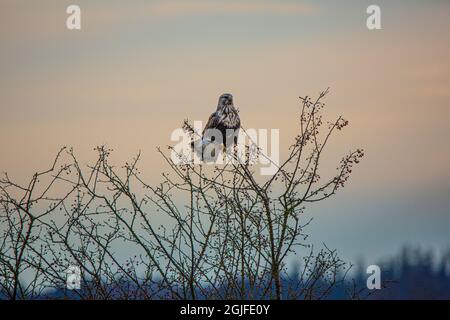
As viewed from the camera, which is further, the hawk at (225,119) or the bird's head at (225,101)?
the bird's head at (225,101)

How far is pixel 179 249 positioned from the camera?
664 cm

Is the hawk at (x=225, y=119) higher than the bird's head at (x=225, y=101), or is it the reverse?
the bird's head at (x=225, y=101)

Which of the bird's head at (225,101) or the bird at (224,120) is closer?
the bird at (224,120)

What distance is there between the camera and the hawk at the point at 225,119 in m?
11.4

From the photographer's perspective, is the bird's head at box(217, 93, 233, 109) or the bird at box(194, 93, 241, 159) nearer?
the bird at box(194, 93, 241, 159)

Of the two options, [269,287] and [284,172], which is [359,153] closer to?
[284,172]

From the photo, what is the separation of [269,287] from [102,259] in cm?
147

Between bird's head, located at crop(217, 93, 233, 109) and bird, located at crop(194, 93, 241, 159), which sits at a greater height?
bird's head, located at crop(217, 93, 233, 109)

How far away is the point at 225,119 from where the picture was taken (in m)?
11.7

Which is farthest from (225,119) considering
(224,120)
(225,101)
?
(225,101)

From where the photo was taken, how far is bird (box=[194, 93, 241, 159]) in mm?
11391

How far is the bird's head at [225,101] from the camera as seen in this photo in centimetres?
1184

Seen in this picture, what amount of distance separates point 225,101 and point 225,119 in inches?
10.7
